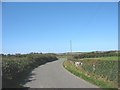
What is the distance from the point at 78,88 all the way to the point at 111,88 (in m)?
2.00

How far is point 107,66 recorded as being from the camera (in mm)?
21859

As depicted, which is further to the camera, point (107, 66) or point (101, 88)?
point (107, 66)

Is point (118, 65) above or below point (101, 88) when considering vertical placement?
above

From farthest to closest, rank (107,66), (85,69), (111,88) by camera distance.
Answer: (85,69) → (107,66) → (111,88)

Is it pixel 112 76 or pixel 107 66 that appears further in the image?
pixel 107 66

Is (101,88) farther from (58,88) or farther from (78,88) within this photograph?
(58,88)

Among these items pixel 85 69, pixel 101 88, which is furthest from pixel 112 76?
pixel 85 69

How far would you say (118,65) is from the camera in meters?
19.2

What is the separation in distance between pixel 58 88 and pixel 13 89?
9.12 feet

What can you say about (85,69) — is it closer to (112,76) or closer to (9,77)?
(112,76)

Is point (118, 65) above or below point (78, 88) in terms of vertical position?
above

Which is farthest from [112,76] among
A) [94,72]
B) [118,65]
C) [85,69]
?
[85,69]

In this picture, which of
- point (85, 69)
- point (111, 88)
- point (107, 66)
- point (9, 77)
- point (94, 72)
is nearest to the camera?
point (111, 88)

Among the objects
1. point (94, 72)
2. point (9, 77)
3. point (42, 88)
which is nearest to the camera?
point (42, 88)
